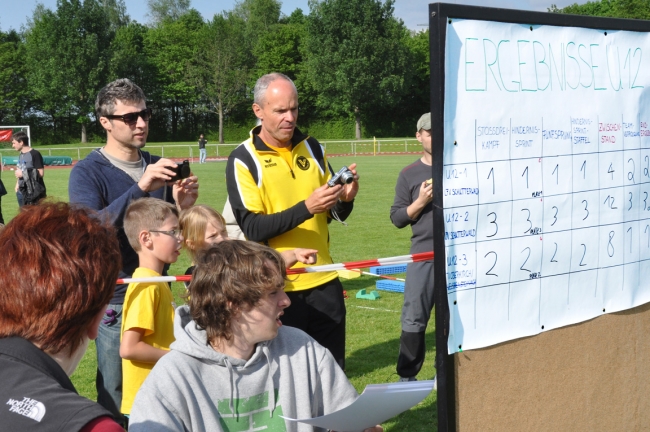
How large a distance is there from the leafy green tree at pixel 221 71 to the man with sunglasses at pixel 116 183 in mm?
63121

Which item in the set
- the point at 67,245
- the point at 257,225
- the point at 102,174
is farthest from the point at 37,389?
the point at 102,174

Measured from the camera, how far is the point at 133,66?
2817 inches

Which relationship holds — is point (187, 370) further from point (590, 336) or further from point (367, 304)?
point (367, 304)

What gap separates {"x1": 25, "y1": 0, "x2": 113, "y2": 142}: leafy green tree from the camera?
64688 millimetres

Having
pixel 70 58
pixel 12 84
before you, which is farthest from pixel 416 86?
pixel 12 84

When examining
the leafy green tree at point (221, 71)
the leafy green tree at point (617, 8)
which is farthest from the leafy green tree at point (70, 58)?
the leafy green tree at point (617, 8)

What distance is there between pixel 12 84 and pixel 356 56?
32.5 meters

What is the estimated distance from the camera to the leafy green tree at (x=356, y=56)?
65.2 metres

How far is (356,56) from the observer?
69.1 m

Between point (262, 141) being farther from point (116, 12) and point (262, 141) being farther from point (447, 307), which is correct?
point (116, 12)

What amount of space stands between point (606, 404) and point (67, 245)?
2442mm

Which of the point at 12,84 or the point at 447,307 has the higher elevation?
the point at 12,84

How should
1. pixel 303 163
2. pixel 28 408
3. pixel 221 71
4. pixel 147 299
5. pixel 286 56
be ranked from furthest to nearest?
pixel 286 56 < pixel 221 71 < pixel 303 163 < pixel 147 299 < pixel 28 408

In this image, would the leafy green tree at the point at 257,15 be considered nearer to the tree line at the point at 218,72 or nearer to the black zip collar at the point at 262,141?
the tree line at the point at 218,72
